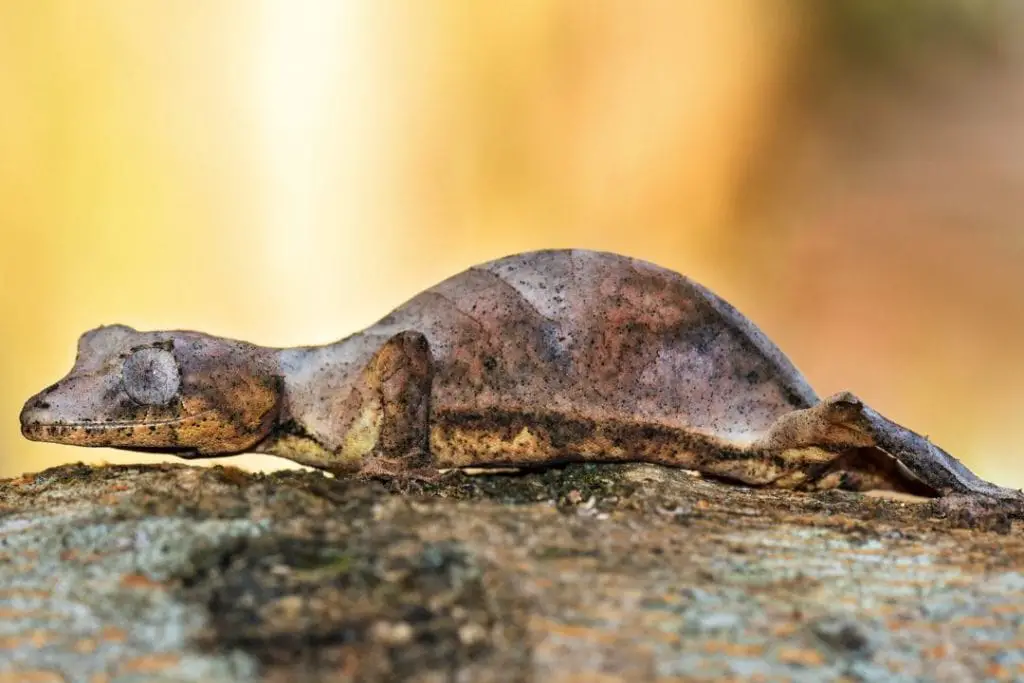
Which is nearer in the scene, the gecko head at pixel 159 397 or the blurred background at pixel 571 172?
the gecko head at pixel 159 397

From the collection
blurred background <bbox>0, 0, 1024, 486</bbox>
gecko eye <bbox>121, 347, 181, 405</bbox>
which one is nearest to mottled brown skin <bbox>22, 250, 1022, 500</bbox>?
gecko eye <bbox>121, 347, 181, 405</bbox>

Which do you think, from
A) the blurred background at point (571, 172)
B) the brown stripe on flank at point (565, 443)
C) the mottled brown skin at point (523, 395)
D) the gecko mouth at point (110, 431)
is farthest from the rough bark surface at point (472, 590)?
the blurred background at point (571, 172)

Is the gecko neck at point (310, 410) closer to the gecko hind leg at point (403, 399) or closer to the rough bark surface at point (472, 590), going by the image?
the gecko hind leg at point (403, 399)

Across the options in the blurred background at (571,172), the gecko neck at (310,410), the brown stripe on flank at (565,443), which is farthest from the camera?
the blurred background at (571,172)

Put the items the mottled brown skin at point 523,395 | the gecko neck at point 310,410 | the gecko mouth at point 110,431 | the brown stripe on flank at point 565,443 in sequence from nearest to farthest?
the gecko mouth at point 110,431 → the mottled brown skin at point 523,395 → the brown stripe on flank at point 565,443 → the gecko neck at point 310,410

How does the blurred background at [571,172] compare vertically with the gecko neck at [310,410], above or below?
above

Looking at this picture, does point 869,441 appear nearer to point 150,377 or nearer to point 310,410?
point 310,410

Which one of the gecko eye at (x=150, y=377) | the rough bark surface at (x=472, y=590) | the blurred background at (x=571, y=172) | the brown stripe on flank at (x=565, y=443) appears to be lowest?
the rough bark surface at (x=472, y=590)

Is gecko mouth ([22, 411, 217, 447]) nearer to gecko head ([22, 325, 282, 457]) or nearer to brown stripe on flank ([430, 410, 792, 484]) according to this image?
gecko head ([22, 325, 282, 457])

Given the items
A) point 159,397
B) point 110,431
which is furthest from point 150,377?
point 110,431
